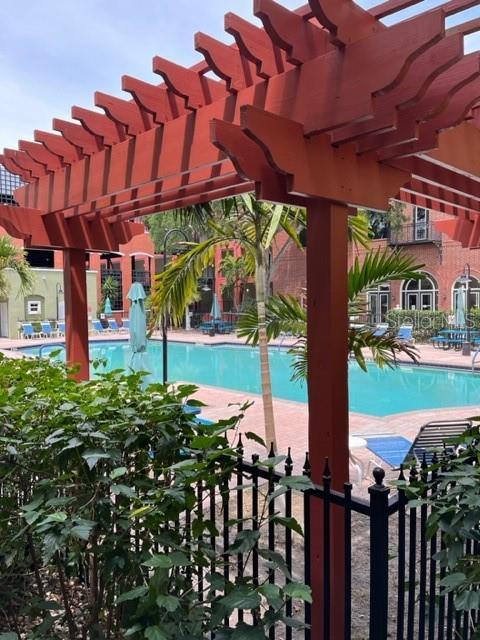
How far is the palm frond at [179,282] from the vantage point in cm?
556

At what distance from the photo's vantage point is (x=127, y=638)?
1.56 metres

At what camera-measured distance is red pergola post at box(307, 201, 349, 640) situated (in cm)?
244

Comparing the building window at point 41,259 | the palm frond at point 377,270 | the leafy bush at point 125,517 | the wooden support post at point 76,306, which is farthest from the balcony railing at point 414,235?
the leafy bush at point 125,517

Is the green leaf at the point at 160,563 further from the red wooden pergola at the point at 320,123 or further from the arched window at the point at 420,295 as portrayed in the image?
the arched window at the point at 420,295

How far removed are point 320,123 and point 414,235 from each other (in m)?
24.7

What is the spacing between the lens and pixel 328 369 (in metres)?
2.45

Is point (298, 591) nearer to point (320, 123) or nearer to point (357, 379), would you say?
point (320, 123)

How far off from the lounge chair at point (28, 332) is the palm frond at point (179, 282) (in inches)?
832

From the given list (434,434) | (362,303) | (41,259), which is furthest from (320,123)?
(41,259)

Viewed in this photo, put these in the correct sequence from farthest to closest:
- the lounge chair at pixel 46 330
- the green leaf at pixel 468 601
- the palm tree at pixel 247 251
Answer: the lounge chair at pixel 46 330 → the palm tree at pixel 247 251 → the green leaf at pixel 468 601

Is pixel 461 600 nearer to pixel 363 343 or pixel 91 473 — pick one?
pixel 91 473

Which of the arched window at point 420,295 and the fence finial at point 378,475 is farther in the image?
the arched window at point 420,295

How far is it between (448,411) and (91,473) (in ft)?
28.9

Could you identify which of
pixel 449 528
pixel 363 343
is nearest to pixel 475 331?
pixel 363 343
